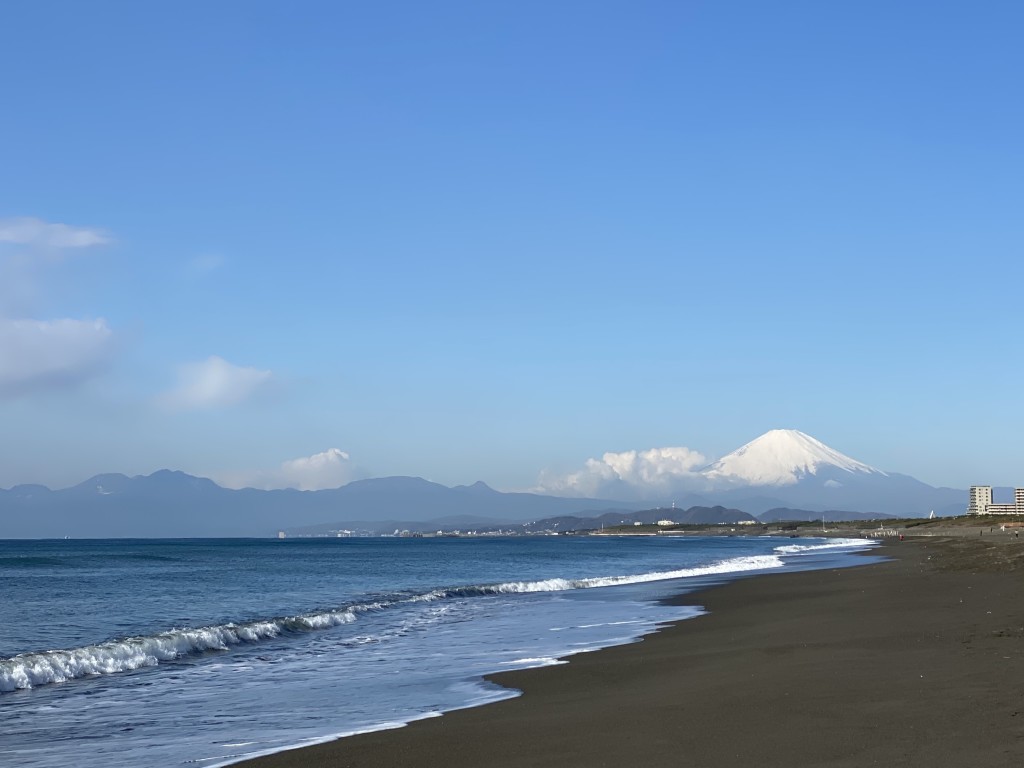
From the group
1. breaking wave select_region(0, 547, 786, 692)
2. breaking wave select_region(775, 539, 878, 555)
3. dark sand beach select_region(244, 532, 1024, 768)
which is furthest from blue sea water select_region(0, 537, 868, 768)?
breaking wave select_region(775, 539, 878, 555)

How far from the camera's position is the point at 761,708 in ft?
35.8

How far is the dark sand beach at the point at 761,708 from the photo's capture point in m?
8.72

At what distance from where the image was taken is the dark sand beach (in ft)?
28.6

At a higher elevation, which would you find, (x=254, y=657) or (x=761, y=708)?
(x=761, y=708)

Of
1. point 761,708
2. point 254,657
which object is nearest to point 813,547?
point 254,657

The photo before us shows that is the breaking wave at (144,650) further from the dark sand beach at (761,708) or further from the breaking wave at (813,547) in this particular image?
the breaking wave at (813,547)

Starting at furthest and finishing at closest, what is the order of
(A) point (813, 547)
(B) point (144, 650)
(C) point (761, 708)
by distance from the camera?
(A) point (813, 547) < (B) point (144, 650) < (C) point (761, 708)

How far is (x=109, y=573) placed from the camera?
58000 mm

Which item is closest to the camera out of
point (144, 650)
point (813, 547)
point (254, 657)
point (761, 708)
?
point (761, 708)

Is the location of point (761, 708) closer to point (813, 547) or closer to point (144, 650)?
point (144, 650)

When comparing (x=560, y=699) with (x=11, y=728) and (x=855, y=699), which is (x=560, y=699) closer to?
(x=855, y=699)

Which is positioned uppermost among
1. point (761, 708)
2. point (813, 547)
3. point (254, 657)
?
point (761, 708)

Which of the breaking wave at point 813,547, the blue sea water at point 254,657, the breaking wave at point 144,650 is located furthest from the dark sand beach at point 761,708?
the breaking wave at point 813,547

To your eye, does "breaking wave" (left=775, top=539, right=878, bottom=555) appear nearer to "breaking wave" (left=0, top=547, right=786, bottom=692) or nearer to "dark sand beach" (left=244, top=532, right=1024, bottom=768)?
"breaking wave" (left=0, top=547, right=786, bottom=692)
